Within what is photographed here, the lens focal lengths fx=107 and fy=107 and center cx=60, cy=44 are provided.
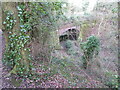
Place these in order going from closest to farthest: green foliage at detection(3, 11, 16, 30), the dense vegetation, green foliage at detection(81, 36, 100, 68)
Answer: green foliage at detection(3, 11, 16, 30), the dense vegetation, green foliage at detection(81, 36, 100, 68)

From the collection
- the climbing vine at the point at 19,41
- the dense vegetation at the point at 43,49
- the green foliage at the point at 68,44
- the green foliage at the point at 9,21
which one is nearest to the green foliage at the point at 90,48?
the dense vegetation at the point at 43,49

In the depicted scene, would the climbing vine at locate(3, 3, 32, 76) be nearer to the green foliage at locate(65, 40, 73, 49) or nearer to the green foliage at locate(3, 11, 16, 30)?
the green foliage at locate(3, 11, 16, 30)

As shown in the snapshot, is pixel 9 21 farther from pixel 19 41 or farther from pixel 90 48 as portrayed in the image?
pixel 90 48

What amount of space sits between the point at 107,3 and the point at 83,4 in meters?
2.81

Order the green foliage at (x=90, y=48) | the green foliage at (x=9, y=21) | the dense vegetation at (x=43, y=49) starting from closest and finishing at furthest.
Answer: the green foliage at (x=9, y=21), the dense vegetation at (x=43, y=49), the green foliage at (x=90, y=48)

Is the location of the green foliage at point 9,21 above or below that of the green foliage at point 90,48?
above

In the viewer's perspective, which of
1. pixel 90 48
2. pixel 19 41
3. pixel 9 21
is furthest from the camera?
pixel 90 48

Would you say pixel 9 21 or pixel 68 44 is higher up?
pixel 9 21

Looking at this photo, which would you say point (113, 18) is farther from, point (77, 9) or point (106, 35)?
point (77, 9)

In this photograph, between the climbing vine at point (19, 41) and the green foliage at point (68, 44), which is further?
the green foliage at point (68, 44)

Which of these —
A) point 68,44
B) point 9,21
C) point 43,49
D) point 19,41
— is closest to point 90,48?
point 43,49

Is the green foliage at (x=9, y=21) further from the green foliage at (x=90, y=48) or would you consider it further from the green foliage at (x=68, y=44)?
the green foliage at (x=68, y=44)

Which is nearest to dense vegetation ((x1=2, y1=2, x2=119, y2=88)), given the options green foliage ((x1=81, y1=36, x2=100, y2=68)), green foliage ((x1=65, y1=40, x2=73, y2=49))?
green foliage ((x1=81, y1=36, x2=100, y2=68))

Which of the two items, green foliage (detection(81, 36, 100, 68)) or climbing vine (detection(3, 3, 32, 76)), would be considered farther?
green foliage (detection(81, 36, 100, 68))
